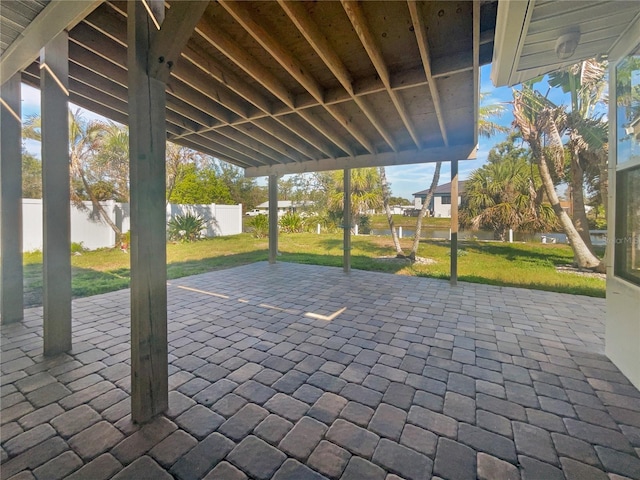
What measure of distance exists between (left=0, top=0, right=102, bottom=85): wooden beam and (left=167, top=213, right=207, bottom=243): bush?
25.1 ft

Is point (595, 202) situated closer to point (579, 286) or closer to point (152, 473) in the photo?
point (579, 286)

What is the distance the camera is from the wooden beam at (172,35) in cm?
150

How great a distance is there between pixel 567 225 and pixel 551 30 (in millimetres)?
6486

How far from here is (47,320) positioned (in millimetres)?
2438

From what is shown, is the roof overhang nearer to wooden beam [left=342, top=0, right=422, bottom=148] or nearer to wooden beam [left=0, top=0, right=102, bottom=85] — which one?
wooden beam [left=342, top=0, right=422, bottom=148]

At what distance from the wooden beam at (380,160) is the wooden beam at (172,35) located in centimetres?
441

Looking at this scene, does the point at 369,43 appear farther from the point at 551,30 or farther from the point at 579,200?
the point at 579,200

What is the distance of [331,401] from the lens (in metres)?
1.93

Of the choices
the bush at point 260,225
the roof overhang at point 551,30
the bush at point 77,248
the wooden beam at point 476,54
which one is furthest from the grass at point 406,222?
the bush at point 77,248

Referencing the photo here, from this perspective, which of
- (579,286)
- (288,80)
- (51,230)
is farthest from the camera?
(579,286)

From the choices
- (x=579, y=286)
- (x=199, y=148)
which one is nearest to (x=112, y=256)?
(x=199, y=148)

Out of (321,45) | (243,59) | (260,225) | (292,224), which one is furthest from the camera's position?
(292,224)

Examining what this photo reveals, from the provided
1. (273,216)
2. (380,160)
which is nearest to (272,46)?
(380,160)

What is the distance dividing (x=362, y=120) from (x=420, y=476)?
431 cm
